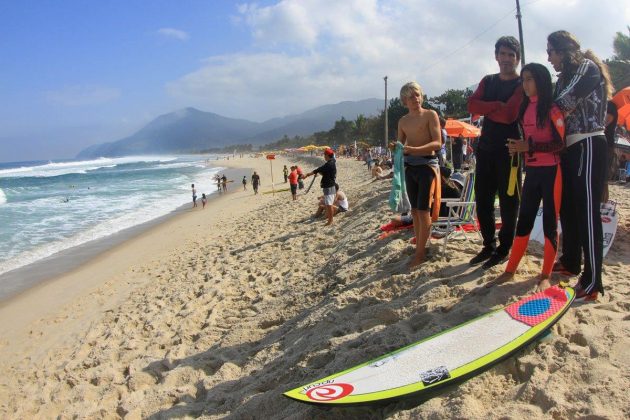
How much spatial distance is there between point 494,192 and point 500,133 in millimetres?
518

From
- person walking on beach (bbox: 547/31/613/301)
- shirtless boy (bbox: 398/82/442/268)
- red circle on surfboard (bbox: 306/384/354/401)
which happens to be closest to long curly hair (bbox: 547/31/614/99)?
person walking on beach (bbox: 547/31/613/301)

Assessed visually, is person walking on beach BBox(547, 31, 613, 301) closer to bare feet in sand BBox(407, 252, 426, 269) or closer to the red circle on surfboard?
bare feet in sand BBox(407, 252, 426, 269)

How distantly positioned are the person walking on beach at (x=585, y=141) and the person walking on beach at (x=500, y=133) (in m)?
0.49

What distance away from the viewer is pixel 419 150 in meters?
3.87

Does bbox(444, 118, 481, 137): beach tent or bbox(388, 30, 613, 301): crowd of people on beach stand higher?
bbox(444, 118, 481, 137): beach tent

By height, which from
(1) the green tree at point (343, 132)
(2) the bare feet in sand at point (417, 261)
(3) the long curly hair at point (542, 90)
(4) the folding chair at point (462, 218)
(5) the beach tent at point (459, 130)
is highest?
(1) the green tree at point (343, 132)

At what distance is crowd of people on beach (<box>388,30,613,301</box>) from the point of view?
9.26ft

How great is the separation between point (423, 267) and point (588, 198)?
163 cm

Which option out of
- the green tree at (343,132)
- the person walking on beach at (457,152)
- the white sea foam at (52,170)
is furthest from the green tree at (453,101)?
the white sea foam at (52,170)

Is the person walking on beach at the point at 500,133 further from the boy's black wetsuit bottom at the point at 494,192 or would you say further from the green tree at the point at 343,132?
the green tree at the point at 343,132

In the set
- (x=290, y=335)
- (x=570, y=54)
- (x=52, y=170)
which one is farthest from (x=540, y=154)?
(x=52, y=170)

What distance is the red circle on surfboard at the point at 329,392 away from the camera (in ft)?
7.38

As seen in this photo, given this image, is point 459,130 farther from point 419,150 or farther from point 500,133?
point 500,133

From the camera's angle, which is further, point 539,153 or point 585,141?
point 539,153
